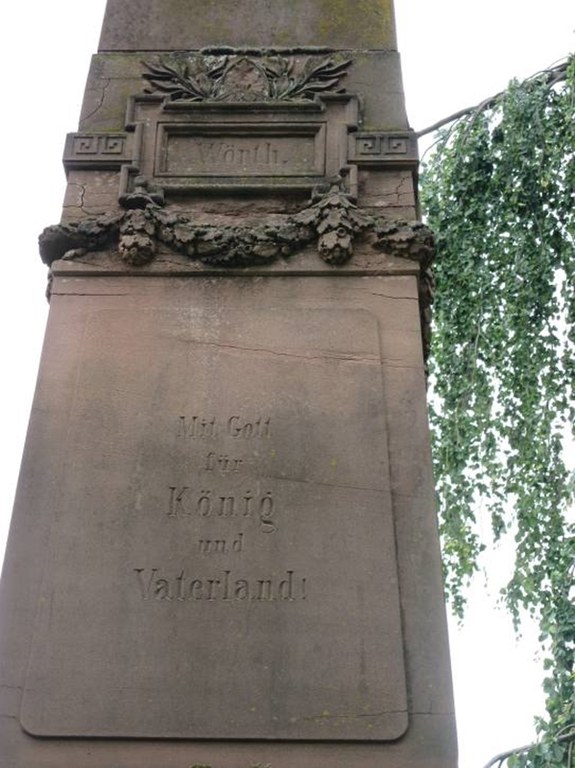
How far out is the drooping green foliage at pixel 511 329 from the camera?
909 centimetres

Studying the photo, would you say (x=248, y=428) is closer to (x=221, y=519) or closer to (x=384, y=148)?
(x=221, y=519)

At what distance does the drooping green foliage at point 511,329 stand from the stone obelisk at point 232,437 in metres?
4.27

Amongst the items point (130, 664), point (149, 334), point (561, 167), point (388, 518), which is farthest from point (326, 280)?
point (561, 167)

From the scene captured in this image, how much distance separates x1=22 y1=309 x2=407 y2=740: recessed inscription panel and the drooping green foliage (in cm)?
454

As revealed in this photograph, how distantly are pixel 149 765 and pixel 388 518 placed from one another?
1.16 m

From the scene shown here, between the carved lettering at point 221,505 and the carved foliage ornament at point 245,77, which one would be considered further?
the carved foliage ornament at point 245,77

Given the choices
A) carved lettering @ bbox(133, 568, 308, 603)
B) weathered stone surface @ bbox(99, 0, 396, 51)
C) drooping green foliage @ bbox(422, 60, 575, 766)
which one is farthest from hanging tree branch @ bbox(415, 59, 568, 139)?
carved lettering @ bbox(133, 568, 308, 603)

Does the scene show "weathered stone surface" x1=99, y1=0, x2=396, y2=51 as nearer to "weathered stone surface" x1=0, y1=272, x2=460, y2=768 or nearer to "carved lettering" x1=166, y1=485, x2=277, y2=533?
"weathered stone surface" x1=0, y1=272, x2=460, y2=768

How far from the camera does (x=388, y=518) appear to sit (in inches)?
171

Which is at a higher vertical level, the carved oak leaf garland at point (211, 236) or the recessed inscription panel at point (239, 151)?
the recessed inscription panel at point (239, 151)

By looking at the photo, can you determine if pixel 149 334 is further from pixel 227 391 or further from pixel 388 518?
pixel 388 518

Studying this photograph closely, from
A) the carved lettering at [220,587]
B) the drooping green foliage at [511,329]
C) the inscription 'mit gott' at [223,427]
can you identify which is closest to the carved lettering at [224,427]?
the inscription 'mit gott' at [223,427]

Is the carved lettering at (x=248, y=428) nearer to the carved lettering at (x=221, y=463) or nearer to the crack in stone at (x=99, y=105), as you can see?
the carved lettering at (x=221, y=463)

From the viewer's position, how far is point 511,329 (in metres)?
9.71
